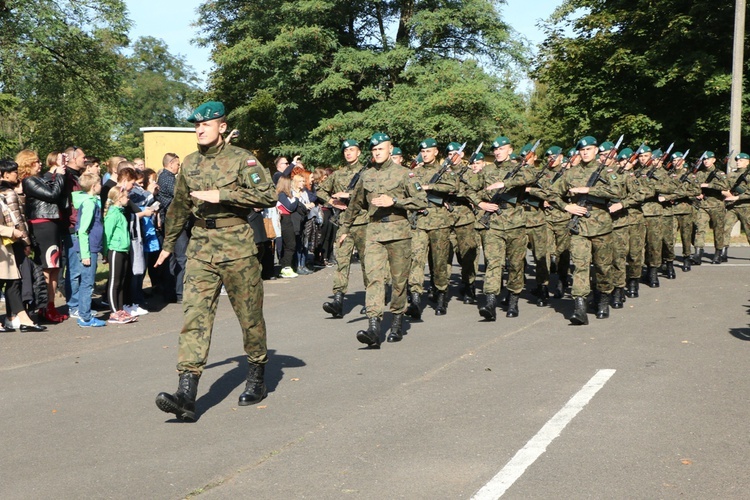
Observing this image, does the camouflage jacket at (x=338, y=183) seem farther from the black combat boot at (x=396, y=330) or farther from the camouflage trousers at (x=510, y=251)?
the black combat boot at (x=396, y=330)

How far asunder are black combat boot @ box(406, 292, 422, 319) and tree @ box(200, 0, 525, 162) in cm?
1873

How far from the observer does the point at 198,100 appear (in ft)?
157

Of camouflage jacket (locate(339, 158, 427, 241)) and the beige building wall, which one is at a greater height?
the beige building wall

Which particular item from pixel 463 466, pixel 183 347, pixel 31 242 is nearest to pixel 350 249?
pixel 31 242

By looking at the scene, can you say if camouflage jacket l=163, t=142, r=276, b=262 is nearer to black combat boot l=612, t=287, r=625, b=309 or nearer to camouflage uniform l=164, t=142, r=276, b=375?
camouflage uniform l=164, t=142, r=276, b=375

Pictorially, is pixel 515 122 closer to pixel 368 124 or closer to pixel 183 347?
pixel 368 124

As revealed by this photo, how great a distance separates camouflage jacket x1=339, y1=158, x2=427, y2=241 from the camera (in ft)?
31.9

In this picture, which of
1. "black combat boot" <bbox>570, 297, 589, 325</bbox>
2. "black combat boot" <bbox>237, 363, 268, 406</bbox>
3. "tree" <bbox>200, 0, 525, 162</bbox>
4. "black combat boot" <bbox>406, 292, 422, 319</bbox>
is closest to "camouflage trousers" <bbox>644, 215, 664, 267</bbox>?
"black combat boot" <bbox>570, 297, 589, 325</bbox>

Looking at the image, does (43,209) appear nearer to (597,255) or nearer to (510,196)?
(510,196)

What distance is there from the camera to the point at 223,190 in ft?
21.9

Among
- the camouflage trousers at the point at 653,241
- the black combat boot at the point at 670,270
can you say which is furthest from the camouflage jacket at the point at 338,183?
the black combat boot at the point at 670,270

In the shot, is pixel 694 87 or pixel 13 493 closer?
pixel 13 493

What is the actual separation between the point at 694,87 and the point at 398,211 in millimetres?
24417

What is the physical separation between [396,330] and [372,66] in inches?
896
